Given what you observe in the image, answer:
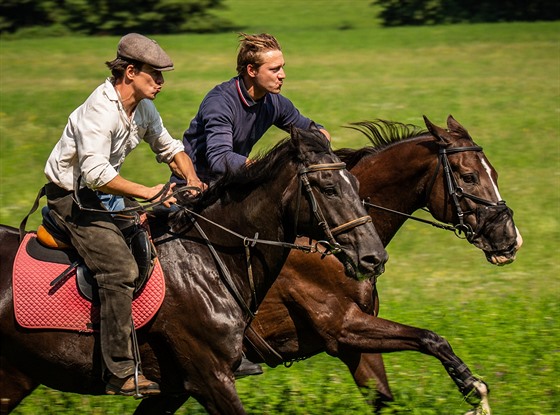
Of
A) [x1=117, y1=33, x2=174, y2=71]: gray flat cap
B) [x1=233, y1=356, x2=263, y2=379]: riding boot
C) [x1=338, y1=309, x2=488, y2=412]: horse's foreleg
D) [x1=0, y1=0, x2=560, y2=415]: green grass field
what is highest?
[x1=117, y1=33, x2=174, y2=71]: gray flat cap

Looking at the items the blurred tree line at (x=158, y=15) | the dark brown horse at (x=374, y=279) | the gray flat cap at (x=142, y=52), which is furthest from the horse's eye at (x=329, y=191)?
the blurred tree line at (x=158, y=15)

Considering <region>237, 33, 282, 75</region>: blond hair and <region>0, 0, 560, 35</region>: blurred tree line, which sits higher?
<region>237, 33, 282, 75</region>: blond hair

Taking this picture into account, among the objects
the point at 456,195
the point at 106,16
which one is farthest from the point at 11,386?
the point at 106,16

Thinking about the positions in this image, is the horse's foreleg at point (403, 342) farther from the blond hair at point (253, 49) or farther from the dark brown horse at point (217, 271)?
the blond hair at point (253, 49)

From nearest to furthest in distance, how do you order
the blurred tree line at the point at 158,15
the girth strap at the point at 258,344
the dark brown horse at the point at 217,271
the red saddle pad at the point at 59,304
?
the dark brown horse at the point at 217,271 < the red saddle pad at the point at 59,304 < the girth strap at the point at 258,344 < the blurred tree line at the point at 158,15

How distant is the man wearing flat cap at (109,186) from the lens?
5730 millimetres

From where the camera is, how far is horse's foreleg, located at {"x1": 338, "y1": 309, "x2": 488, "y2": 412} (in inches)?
266

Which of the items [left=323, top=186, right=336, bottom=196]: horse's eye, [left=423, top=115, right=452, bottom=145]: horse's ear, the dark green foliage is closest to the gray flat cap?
[left=323, top=186, right=336, bottom=196]: horse's eye

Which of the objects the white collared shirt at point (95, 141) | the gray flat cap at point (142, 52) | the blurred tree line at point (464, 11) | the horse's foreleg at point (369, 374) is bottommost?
the blurred tree line at point (464, 11)

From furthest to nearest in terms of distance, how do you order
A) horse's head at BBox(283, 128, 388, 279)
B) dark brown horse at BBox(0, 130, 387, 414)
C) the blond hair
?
the blond hair
dark brown horse at BBox(0, 130, 387, 414)
horse's head at BBox(283, 128, 388, 279)

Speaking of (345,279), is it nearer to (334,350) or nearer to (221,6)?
(334,350)

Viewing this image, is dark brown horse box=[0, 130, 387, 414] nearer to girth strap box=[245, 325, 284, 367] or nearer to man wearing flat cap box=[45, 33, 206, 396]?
man wearing flat cap box=[45, 33, 206, 396]

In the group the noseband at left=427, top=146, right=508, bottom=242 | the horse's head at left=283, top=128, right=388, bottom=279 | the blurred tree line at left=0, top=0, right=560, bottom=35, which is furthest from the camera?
the blurred tree line at left=0, top=0, right=560, bottom=35

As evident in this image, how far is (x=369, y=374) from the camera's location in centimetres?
743
